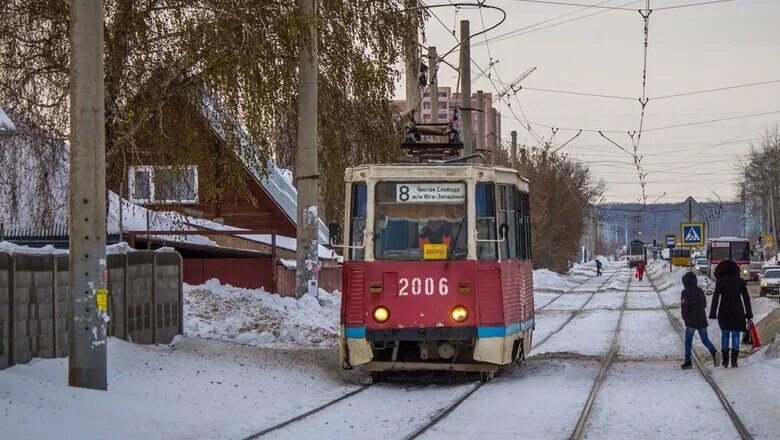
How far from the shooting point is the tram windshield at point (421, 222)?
53.1 ft

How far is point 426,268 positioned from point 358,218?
119cm

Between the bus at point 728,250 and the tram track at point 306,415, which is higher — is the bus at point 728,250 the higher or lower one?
the higher one

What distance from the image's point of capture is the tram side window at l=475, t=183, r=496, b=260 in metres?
16.2

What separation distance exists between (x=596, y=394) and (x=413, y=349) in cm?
300

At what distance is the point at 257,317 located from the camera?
23.7 m

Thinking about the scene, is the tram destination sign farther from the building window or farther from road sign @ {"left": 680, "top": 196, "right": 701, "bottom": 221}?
road sign @ {"left": 680, "top": 196, "right": 701, "bottom": 221}

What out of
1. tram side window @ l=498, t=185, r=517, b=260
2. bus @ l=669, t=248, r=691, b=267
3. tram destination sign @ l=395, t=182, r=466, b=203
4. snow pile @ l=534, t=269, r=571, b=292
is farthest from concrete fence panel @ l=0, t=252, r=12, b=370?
bus @ l=669, t=248, r=691, b=267

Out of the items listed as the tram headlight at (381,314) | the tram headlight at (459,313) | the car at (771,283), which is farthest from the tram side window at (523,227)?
the car at (771,283)

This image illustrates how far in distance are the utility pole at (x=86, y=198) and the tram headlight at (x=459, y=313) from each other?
4.89 metres

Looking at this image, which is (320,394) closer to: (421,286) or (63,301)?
(421,286)

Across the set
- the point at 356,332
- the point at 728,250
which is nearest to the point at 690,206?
the point at 356,332

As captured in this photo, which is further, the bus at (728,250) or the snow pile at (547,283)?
the bus at (728,250)

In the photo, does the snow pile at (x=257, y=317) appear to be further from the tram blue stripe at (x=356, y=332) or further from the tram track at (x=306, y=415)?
the tram track at (x=306, y=415)

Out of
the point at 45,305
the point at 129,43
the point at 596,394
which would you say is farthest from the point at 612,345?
the point at 45,305
